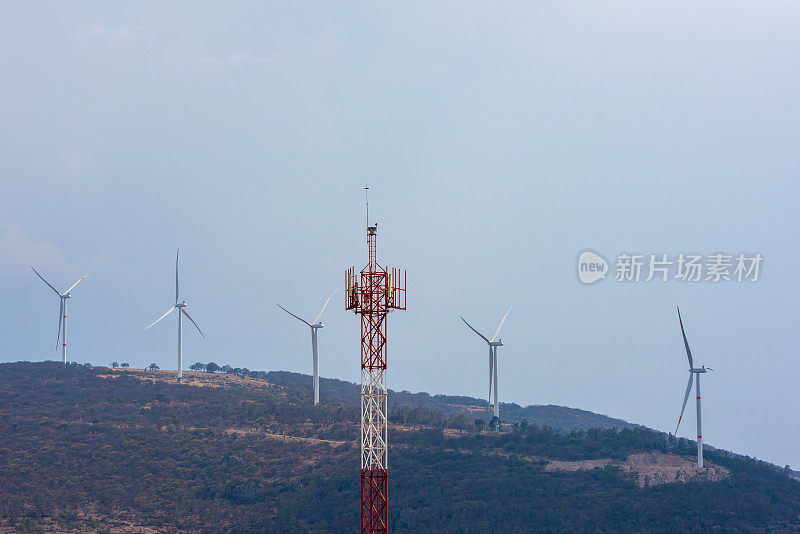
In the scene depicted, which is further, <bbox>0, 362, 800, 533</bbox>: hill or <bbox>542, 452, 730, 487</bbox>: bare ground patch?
<bbox>542, 452, 730, 487</bbox>: bare ground patch

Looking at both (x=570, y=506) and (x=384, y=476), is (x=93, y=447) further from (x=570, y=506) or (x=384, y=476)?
(x=384, y=476)

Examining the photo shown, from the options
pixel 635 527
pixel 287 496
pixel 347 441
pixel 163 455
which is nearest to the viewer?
pixel 635 527

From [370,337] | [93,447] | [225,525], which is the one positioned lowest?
[225,525]

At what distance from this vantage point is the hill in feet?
390

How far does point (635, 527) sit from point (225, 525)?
2099 inches

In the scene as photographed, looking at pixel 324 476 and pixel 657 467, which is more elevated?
pixel 657 467

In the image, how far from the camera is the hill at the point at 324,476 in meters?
119

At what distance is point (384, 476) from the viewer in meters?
61.5

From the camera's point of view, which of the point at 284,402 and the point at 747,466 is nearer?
the point at 747,466

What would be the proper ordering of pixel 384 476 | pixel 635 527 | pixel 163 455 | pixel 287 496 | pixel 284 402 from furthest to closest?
pixel 284 402 → pixel 163 455 → pixel 287 496 → pixel 635 527 → pixel 384 476

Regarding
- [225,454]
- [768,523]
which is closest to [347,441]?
[225,454]

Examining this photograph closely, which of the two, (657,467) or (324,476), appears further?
(657,467)

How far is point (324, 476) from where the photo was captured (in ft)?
455

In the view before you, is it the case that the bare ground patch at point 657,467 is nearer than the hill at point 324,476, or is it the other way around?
the hill at point 324,476
